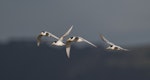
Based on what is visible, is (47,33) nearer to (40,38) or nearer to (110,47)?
(40,38)

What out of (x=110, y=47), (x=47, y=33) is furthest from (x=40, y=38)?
(x=110, y=47)

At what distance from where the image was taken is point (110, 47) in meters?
57.0

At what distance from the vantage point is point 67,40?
2188 inches

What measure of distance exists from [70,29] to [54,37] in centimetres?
216

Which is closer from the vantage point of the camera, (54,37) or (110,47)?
(54,37)

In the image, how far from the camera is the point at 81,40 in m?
53.1

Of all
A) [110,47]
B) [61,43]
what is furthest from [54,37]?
[110,47]

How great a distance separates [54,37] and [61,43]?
1457mm

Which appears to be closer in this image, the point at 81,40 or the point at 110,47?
the point at 81,40

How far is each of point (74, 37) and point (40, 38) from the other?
9.08 ft

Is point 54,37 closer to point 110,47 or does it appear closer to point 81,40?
point 81,40

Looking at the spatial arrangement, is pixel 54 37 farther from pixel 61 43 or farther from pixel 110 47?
pixel 110 47

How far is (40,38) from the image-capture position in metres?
55.8

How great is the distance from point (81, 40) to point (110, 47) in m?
4.43
